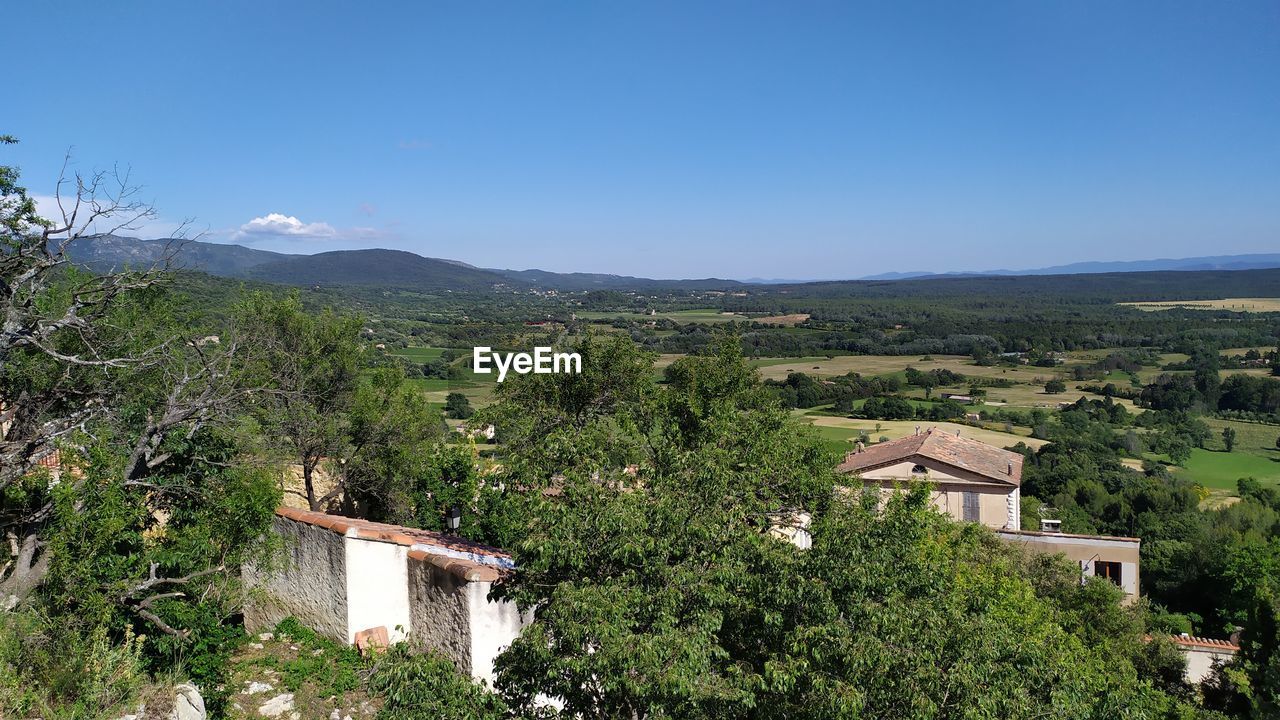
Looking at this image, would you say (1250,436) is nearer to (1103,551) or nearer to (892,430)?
(892,430)

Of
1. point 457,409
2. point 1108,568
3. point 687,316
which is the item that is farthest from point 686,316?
point 1108,568

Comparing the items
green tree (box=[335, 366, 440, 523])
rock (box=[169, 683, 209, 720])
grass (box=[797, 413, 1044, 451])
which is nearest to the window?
green tree (box=[335, 366, 440, 523])

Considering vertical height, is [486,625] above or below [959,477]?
above

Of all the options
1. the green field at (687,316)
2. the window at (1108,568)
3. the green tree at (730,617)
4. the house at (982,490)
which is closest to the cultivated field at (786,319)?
the green field at (687,316)

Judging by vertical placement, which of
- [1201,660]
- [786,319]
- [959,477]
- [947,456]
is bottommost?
[1201,660]

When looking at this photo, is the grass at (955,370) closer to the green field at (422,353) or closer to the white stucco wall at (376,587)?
the green field at (422,353)
